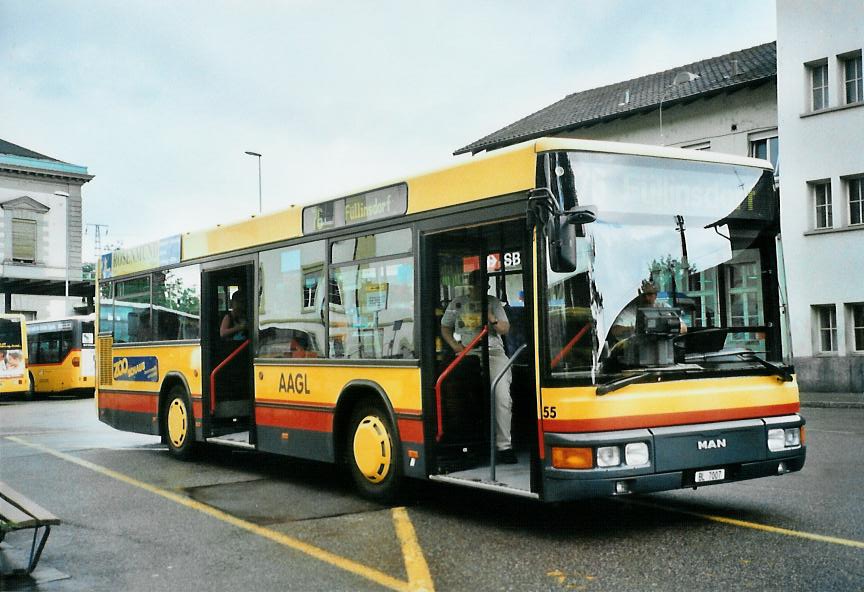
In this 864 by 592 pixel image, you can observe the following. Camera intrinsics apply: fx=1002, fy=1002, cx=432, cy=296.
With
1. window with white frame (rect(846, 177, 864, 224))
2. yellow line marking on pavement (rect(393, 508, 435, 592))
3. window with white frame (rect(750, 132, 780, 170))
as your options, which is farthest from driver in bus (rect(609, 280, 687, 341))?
window with white frame (rect(750, 132, 780, 170))

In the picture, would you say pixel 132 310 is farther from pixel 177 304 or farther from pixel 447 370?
pixel 447 370

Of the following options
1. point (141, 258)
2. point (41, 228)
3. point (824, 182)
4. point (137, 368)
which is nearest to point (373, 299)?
point (137, 368)

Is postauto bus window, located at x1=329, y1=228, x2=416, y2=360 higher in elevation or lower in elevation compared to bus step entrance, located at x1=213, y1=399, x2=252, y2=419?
higher

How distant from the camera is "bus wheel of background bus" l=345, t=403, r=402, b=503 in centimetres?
855

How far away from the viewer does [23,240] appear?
57.8 metres

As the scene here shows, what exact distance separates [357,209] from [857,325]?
2018cm

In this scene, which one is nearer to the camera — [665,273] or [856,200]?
[665,273]

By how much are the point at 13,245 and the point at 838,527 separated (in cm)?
5703

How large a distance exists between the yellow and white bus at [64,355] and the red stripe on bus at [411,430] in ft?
86.3

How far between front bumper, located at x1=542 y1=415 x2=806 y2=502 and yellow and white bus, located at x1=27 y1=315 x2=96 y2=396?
1116 inches

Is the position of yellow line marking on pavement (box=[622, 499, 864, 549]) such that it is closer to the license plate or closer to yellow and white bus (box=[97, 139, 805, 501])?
yellow and white bus (box=[97, 139, 805, 501])

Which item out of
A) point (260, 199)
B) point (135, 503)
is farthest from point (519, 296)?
point (260, 199)

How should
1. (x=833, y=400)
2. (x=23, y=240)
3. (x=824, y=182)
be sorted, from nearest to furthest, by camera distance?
(x=833, y=400) < (x=824, y=182) < (x=23, y=240)

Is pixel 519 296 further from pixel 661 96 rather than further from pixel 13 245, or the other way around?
pixel 13 245
